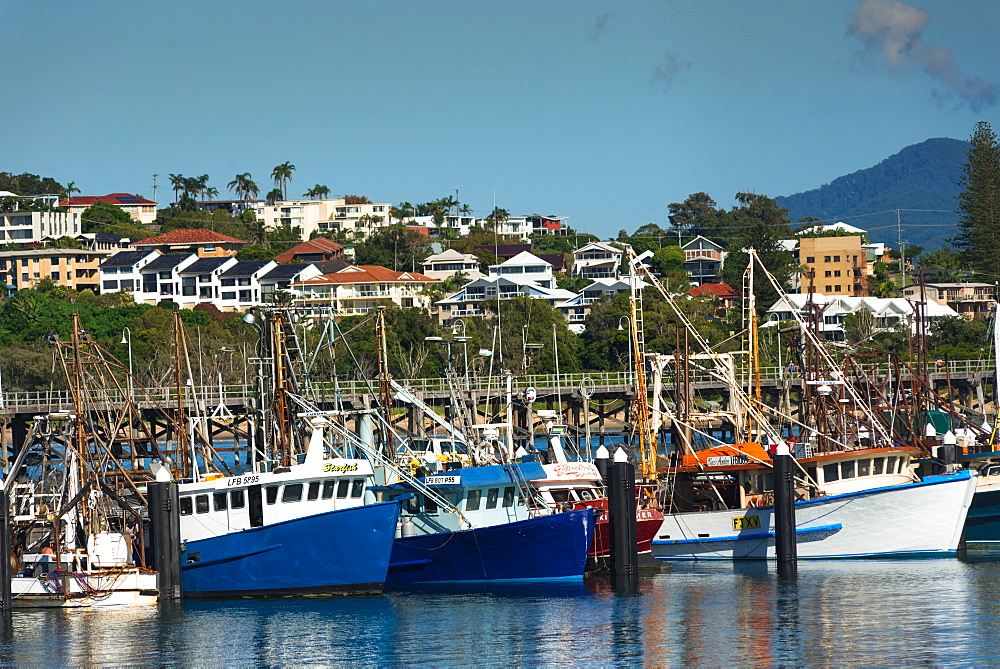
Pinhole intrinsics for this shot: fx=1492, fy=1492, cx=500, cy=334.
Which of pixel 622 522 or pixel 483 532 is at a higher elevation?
pixel 622 522

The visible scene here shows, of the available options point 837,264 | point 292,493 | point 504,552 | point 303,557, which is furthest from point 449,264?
point 303,557

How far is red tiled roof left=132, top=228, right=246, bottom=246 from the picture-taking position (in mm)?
182500

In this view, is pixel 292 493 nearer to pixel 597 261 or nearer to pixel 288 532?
pixel 288 532

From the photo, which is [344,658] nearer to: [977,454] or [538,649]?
[538,649]

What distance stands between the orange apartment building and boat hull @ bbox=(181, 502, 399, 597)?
466 feet

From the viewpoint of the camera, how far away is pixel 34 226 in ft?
627

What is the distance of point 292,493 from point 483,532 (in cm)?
571

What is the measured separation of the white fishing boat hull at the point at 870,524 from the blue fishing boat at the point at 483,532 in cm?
760

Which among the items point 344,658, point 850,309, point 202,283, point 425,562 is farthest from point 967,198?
point 344,658

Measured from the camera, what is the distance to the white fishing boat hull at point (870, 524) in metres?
47.6

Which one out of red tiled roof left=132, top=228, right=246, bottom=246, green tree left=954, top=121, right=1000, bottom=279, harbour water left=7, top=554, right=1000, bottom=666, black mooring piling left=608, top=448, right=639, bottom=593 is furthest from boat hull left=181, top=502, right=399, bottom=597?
red tiled roof left=132, top=228, right=246, bottom=246

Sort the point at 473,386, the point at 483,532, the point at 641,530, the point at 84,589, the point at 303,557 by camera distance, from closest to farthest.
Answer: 1. the point at 84,589
2. the point at 303,557
3. the point at 483,532
4. the point at 641,530
5. the point at 473,386

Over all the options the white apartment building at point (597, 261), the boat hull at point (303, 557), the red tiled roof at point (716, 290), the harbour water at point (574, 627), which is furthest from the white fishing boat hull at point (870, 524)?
the white apartment building at point (597, 261)

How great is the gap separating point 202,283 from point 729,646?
138031 millimetres
